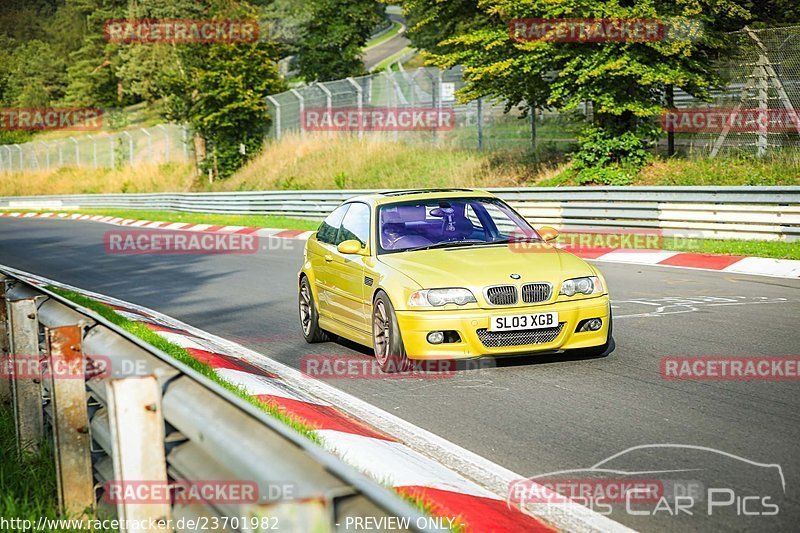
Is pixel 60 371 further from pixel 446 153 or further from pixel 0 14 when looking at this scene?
pixel 0 14

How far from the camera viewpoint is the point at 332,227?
1067cm

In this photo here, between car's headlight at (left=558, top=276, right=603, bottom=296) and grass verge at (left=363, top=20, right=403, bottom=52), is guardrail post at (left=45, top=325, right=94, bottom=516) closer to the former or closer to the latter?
car's headlight at (left=558, top=276, right=603, bottom=296)

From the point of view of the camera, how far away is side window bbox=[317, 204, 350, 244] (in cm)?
1051

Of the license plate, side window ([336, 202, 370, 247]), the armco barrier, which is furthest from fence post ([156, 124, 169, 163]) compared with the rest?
the license plate

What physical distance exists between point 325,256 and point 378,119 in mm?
25868

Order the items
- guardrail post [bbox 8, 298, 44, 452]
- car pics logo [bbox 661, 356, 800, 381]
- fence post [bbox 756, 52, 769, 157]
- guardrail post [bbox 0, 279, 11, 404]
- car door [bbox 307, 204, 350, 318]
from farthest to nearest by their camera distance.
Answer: fence post [bbox 756, 52, 769, 157], car door [bbox 307, 204, 350, 318], car pics logo [bbox 661, 356, 800, 381], guardrail post [bbox 0, 279, 11, 404], guardrail post [bbox 8, 298, 44, 452]

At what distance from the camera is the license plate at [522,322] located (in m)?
8.16

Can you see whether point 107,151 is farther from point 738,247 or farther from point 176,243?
point 738,247

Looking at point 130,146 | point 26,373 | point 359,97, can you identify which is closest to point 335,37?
point 130,146

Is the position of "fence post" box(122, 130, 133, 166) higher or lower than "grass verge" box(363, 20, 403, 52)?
lower

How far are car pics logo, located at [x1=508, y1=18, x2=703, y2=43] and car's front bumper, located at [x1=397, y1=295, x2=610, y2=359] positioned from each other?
13307 millimetres

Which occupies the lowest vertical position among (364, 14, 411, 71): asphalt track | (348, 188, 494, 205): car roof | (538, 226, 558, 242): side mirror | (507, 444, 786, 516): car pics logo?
(507, 444, 786, 516): car pics logo

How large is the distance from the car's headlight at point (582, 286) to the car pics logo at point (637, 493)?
2881 millimetres

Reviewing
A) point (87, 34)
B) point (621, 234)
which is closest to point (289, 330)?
point (621, 234)
